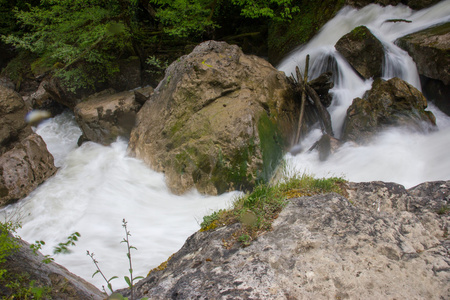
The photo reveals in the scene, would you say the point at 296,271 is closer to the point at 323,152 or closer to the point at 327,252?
the point at 327,252

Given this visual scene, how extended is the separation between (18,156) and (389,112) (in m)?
9.29

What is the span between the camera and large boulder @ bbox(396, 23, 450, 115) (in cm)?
802

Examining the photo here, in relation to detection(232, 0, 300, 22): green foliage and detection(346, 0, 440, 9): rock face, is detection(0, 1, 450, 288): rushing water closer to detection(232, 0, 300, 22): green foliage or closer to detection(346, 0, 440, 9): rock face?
detection(346, 0, 440, 9): rock face

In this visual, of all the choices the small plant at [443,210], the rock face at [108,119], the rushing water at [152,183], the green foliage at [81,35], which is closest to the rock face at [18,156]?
the rushing water at [152,183]

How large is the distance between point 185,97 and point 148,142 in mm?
1506

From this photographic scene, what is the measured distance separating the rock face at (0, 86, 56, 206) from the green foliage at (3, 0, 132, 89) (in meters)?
2.21

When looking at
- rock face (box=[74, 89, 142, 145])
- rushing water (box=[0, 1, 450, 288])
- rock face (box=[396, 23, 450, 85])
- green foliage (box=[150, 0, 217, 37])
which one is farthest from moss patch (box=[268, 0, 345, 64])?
rock face (box=[74, 89, 142, 145])

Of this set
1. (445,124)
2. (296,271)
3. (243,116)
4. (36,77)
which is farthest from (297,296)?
(36,77)

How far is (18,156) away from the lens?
300 inches

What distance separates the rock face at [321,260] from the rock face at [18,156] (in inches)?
226

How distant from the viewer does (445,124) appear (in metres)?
8.05

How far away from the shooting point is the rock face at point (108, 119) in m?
10.1

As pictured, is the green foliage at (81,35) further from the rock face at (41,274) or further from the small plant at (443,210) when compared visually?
the small plant at (443,210)

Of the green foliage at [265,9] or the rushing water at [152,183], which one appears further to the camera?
the green foliage at [265,9]
